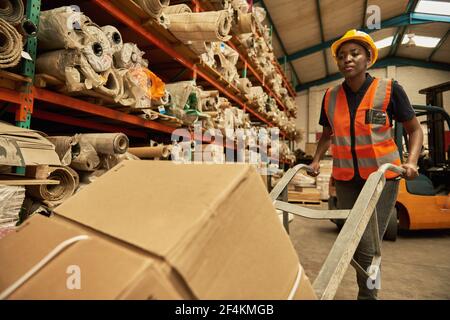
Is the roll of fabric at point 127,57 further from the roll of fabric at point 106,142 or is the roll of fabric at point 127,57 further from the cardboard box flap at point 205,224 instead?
the cardboard box flap at point 205,224

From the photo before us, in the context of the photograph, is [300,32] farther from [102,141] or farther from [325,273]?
[325,273]

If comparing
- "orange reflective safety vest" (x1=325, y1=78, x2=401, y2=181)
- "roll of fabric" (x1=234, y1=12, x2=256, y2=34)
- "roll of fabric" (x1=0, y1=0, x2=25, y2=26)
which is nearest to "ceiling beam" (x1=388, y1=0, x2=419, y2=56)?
"roll of fabric" (x1=234, y1=12, x2=256, y2=34)

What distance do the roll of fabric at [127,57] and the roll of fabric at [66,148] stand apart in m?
0.80

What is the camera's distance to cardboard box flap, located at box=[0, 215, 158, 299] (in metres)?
0.59

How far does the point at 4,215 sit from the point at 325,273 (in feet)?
5.38

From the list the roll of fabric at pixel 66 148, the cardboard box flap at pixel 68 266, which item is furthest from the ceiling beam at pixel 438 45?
the cardboard box flap at pixel 68 266

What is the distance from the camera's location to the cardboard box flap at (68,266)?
1.94 feet

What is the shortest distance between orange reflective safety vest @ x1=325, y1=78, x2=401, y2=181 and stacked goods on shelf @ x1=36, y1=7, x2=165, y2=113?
1.76m

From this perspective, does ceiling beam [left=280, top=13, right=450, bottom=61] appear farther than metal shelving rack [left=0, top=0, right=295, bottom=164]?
Yes

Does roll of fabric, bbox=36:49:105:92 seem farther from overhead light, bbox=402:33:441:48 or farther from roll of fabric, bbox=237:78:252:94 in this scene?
overhead light, bbox=402:33:441:48

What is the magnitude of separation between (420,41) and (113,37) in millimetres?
14947

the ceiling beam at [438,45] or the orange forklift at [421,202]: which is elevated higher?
the ceiling beam at [438,45]

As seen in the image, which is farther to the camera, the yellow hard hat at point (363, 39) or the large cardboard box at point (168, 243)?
the yellow hard hat at point (363, 39)

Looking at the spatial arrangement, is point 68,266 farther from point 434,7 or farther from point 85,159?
point 434,7
